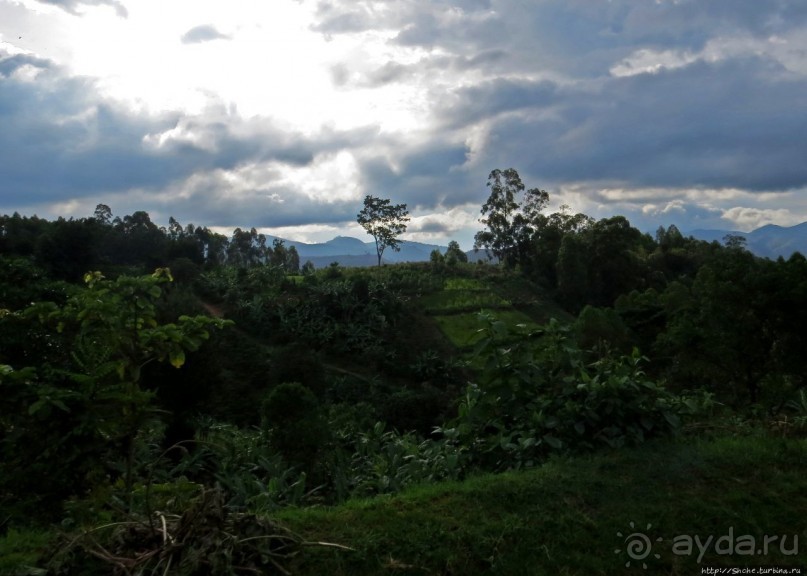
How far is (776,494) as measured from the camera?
3.65 meters

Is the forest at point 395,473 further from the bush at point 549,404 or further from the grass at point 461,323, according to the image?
the grass at point 461,323

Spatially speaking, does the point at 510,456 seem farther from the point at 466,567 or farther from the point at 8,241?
the point at 8,241

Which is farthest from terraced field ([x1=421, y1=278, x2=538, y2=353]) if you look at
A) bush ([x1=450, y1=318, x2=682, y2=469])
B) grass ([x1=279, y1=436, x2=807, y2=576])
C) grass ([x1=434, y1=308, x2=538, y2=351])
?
grass ([x1=279, y1=436, x2=807, y2=576])

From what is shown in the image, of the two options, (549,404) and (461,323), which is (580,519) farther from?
(461,323)

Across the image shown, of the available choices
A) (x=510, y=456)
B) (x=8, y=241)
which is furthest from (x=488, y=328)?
(x=8, y=241)

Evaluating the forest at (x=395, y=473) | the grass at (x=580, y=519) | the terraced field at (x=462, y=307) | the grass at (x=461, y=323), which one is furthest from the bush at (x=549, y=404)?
the grass at (x=461, y=323)

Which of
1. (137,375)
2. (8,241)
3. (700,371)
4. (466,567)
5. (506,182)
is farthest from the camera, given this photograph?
(506,182)

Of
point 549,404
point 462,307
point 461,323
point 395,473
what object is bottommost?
point 461,323

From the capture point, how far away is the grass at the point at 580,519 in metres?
2.94

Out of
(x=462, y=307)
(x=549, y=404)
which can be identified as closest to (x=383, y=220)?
(x=462, y=307)

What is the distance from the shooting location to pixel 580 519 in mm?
3314

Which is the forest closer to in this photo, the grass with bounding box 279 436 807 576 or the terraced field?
the grass with bounding box 279 436 807 576

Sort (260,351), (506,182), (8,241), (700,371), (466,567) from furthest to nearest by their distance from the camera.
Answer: (506,182) → (8,241) → (260,351) → (700,371) → (466,567)

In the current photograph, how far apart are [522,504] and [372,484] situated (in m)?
1.18
